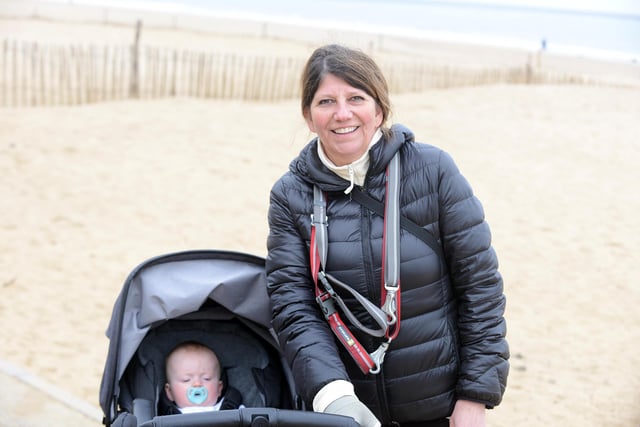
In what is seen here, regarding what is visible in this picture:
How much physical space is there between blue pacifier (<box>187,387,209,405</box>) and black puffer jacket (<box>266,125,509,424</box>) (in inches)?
23.2

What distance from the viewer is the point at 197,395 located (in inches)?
104

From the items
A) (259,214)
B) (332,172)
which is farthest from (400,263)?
(259,214)

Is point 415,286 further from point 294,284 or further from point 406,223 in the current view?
point 294,284

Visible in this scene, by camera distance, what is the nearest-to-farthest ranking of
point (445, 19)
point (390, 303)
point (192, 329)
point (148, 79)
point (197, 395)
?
point (390, 303), point (197, 395), point (192, 329), point (148, 79), point (445, 19)

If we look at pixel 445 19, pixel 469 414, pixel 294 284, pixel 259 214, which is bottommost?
pixel 445 19

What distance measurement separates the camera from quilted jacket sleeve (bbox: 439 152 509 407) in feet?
6.79

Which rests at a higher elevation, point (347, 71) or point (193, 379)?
point (347, 71)

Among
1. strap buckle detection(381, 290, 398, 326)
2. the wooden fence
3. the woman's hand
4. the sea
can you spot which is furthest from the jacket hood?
the sea

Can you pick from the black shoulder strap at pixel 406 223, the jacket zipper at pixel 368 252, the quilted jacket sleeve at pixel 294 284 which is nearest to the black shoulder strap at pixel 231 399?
the quilted jacket sleeve at pixel 294 284

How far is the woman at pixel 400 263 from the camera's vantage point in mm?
2072

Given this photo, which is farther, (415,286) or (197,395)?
(197,395)

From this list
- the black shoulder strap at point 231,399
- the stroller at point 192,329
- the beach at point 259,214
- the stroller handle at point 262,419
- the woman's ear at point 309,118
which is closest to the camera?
the stroller handle at point 262,419

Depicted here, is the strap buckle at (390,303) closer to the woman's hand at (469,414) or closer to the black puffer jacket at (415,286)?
the black puffer jacket at (415,286)

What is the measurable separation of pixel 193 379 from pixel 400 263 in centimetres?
95
